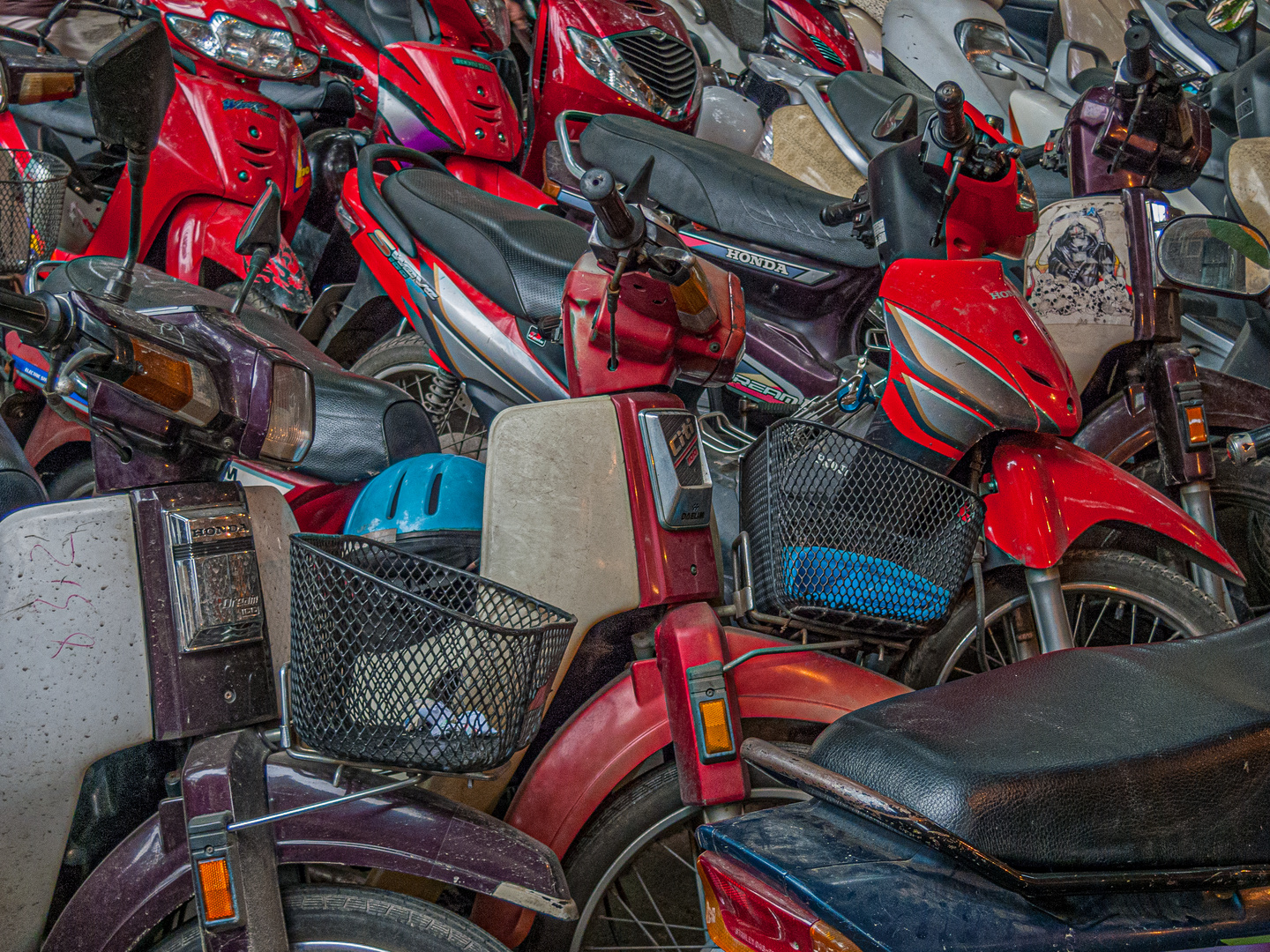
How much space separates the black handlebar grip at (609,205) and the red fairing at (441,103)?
219 cm

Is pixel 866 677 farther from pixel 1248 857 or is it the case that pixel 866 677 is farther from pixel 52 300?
pixel 52 300

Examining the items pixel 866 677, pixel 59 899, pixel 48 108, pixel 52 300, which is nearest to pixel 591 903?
pixel 866 677

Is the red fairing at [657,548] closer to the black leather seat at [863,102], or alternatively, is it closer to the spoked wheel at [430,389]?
the spoked wheel at [430,389]

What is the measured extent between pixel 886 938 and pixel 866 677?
728 millimetres

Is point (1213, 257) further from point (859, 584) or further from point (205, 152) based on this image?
point (205, 152)

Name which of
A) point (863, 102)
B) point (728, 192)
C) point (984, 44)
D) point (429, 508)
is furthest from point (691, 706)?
point (984, 44)

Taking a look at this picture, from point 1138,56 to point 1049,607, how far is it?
128cm

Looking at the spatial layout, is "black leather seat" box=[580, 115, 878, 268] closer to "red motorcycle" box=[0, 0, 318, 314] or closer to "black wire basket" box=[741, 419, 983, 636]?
"red motorcycle" box=[0, 0, 318, 314]

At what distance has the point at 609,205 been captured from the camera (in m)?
1.26

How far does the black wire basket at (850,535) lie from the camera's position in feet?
4.43

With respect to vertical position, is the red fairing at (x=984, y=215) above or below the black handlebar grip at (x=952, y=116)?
below

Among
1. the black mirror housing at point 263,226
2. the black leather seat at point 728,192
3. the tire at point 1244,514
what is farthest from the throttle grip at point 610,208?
the black leather seat at point 728,192

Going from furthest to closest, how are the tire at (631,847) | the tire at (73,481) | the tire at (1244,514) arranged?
the tire at (73,481) → the tire at (1244,514) → the tire at (631,847)

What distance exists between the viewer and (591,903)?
1.38 m
